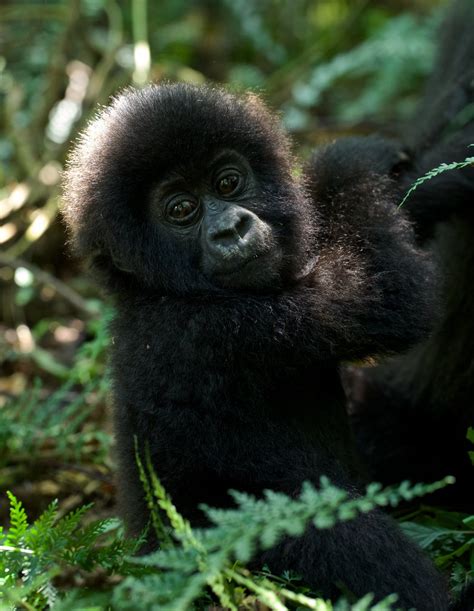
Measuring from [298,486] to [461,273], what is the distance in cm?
136

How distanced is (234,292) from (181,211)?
40 cm

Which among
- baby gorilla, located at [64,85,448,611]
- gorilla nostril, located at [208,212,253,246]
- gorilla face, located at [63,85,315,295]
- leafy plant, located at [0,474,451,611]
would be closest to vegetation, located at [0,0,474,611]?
leafy plant, located at [0,474,451,611]

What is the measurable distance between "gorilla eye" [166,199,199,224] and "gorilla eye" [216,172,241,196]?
0.13 meters

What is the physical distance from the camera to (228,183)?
10.8 feet

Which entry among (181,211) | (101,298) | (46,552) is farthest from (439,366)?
(101,298)

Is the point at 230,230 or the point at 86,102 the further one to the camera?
the point at 86,102

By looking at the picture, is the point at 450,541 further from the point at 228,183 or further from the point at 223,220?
the point at 228,183

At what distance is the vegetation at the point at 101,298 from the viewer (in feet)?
6.57

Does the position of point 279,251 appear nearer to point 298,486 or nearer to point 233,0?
point 298,486

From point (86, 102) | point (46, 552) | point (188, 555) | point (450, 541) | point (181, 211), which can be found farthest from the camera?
point (86, 102)

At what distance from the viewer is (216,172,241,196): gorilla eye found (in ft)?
10.8

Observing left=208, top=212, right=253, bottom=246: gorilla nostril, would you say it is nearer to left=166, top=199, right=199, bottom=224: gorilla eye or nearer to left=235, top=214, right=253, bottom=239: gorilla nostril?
left=235, top=214, right=253, bottom=239: gorilla nostril

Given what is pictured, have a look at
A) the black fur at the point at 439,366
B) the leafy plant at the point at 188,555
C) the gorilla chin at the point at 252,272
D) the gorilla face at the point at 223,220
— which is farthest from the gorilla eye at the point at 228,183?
the leafy plant at the point at 188,555

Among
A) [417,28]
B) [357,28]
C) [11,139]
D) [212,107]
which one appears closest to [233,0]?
[357,28]
